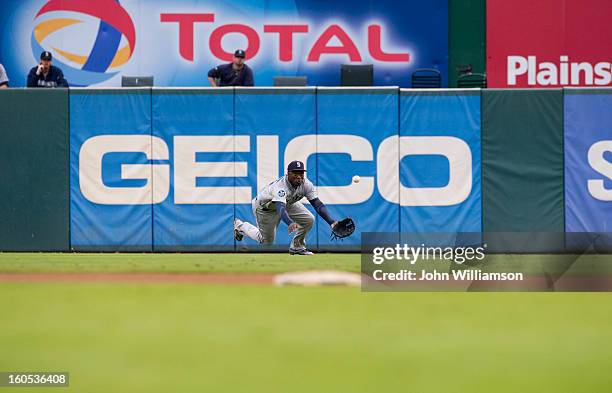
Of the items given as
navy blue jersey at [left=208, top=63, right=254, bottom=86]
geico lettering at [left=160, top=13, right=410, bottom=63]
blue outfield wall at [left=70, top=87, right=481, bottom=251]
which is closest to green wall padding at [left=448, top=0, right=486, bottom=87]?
geico lettering at [left=160, top=13, right=410, bottom=63]

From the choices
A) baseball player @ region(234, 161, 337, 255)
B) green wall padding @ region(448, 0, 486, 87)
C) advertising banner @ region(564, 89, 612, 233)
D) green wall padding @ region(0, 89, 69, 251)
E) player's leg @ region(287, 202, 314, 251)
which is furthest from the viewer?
green wall padding @ region(448, 0, 486, 87)

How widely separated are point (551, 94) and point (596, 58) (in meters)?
2.72

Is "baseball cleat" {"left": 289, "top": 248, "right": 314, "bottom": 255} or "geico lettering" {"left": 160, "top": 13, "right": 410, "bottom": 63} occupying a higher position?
"geico lettering" {"left": 160, "top": 13, "right": 410, "bottom": 63}

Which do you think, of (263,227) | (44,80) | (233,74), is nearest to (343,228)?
(263,227)

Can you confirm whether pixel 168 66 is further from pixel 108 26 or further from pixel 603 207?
pixel 603 207

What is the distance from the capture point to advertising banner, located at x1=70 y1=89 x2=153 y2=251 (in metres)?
18.4

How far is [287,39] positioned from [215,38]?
144cm

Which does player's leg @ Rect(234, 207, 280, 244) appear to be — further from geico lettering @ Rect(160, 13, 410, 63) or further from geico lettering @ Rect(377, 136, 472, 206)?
geico lettering @ Rect(160, 13, 410, 63)

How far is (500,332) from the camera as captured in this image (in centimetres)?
805

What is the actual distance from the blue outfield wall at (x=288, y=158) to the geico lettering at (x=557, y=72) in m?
2.13

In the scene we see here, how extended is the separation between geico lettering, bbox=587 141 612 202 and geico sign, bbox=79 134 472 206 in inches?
83.5

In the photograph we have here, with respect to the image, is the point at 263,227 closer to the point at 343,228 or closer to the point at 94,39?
the point at 343,228

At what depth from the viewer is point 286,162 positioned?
18.5m

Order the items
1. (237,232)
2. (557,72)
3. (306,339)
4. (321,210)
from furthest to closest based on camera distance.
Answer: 1. (557,72)
2. (237,232)
3. (321,210)
4. (306,339)
